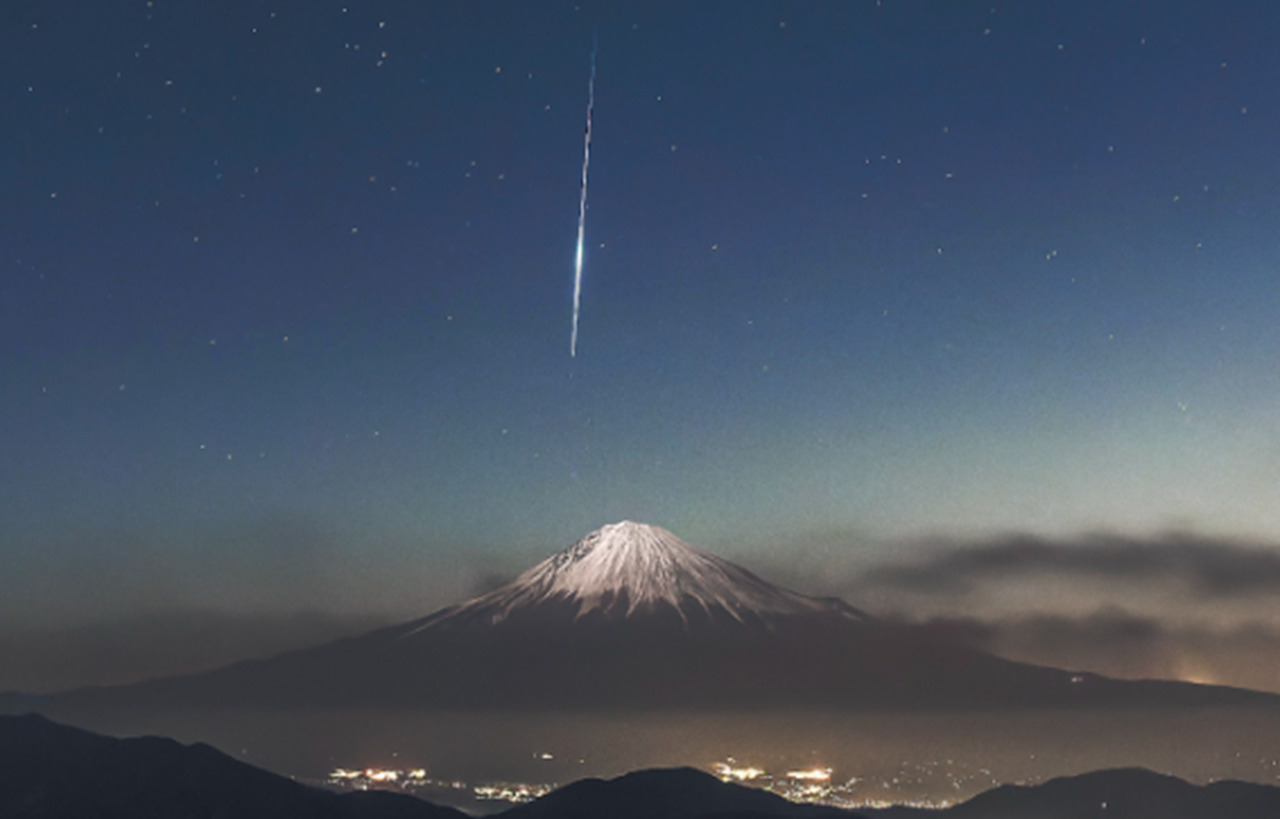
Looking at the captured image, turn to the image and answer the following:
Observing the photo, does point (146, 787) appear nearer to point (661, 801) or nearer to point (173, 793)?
point (173, 793)

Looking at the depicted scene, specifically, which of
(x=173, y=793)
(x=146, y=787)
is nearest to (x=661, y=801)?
(x=173, y=793)

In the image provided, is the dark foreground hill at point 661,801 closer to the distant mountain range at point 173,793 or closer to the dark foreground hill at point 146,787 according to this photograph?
the distant mountain range at point 173,793

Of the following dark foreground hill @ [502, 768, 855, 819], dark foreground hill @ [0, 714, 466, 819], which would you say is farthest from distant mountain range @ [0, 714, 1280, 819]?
dark foreground hill @ [502, 768, 855, 819]

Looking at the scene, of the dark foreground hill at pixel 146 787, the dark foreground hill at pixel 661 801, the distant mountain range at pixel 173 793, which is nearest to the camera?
the dark foreground hill at pixel 146 787

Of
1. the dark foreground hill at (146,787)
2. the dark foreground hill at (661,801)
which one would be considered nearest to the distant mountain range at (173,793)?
the dark foreground hill at (146,787)

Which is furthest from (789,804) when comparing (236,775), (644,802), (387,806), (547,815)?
(236,775)

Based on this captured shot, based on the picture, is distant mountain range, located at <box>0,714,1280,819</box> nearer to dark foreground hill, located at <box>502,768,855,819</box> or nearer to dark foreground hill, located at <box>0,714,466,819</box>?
dark foreground hill, located at <box>0,714,466,819</box>

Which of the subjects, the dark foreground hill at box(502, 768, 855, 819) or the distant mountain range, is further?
the dark foreground hill at box(502, 768, 855, 819)

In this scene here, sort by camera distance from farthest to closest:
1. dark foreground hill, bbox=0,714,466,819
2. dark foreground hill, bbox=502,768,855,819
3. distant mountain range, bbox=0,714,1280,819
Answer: dark foreground hill, bbox=502,768,855,819 < distant mountain range, bbox=0,714,1280,819 < dark foreground hill, bbox=0,714,466,819

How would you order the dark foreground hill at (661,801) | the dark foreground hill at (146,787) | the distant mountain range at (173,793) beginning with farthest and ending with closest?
the dark foreground hill at (661,801)
the distant mountain range at (173,793)
the dark foreground hill at (146,787)

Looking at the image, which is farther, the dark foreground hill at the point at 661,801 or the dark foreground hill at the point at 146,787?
the dark foreground hill at the point at 661,801
